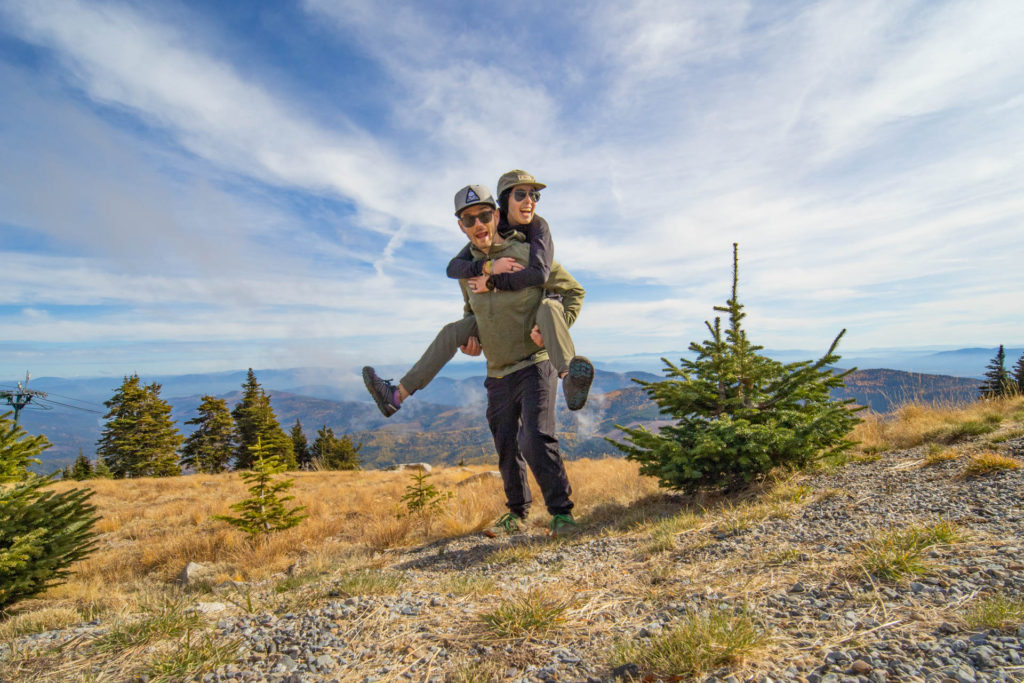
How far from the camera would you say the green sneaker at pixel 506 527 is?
17.2ft

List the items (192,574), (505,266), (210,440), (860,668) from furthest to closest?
(210,440), (192,574), (505,266), (860,668)

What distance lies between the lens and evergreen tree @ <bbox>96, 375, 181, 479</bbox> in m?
32.4

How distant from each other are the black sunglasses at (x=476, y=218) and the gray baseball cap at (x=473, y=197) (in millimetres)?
93

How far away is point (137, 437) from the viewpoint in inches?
1288

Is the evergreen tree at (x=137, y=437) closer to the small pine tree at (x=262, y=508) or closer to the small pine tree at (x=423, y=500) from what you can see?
→ the small pine tree at (x=262, y=508)

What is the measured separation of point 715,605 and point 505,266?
10.1 feet

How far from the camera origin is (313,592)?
9.95ft

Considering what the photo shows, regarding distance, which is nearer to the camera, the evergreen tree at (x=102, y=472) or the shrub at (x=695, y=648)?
the shrub at (x=695, y=648)

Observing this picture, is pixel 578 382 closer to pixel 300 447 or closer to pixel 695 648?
pixel 695 648

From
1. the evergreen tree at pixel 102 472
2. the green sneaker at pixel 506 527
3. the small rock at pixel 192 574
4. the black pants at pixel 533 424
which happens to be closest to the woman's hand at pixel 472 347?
the black pants at pixel 533 424

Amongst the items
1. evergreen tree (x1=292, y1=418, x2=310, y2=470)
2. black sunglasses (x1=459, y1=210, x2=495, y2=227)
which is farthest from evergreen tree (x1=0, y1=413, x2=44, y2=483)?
evergreen tree (x1=292, y1=418, x2=310, y2=470)

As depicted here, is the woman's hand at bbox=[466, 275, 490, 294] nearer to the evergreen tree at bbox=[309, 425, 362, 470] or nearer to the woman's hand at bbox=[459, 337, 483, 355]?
the woman's hand at bbox=[459, 337, 483, 355]

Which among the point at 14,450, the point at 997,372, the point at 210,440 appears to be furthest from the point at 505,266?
the point at 210,440

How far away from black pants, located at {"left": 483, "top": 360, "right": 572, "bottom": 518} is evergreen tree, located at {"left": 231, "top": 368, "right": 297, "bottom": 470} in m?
30.4
